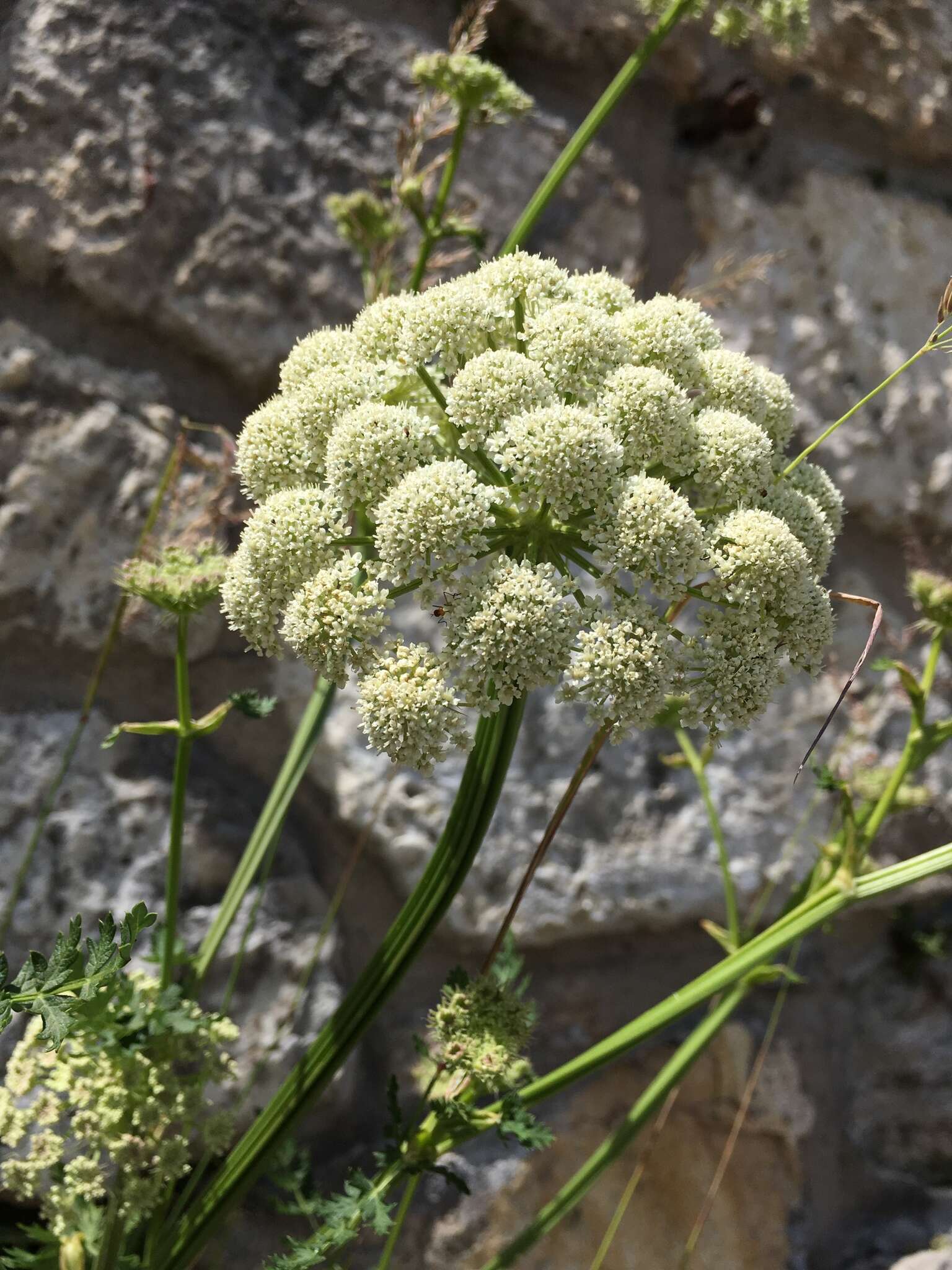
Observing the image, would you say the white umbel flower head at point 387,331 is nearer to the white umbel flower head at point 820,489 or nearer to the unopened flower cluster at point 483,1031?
the white umbel flower head at point 820,489

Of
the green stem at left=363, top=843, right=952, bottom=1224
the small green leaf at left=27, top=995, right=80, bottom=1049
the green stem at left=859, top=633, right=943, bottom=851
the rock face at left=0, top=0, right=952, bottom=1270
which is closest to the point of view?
the small green leaf at left=27, top=995, right=80, bottom=1049

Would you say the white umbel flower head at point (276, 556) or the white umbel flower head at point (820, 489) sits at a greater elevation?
the white umbel flower head at point (820, 489)

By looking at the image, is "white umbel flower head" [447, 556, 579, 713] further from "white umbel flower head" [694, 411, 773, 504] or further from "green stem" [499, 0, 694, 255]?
"green stem" [499, 0, 694, 255]

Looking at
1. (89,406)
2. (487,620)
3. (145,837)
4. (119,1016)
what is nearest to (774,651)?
(487,620)

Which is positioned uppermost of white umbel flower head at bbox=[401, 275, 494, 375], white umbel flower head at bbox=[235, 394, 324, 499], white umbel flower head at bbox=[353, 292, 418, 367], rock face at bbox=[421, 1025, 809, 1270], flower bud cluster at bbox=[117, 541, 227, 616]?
white umbel flower head at bbox=[401, 275, 494, 375]

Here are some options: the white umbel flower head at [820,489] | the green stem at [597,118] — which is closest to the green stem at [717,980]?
the white umbel flower head at [820,489]

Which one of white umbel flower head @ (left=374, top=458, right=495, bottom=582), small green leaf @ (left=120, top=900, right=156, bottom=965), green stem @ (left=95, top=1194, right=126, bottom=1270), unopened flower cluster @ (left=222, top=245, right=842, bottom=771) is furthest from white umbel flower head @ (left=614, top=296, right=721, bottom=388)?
green stem @ (left=95, top=1194, right=126, bottom=1270)

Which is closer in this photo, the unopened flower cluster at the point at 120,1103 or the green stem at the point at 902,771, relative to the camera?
the unopened flower cluster at the point at 120,1103

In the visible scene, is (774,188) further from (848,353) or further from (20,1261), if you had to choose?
(20,1261)
